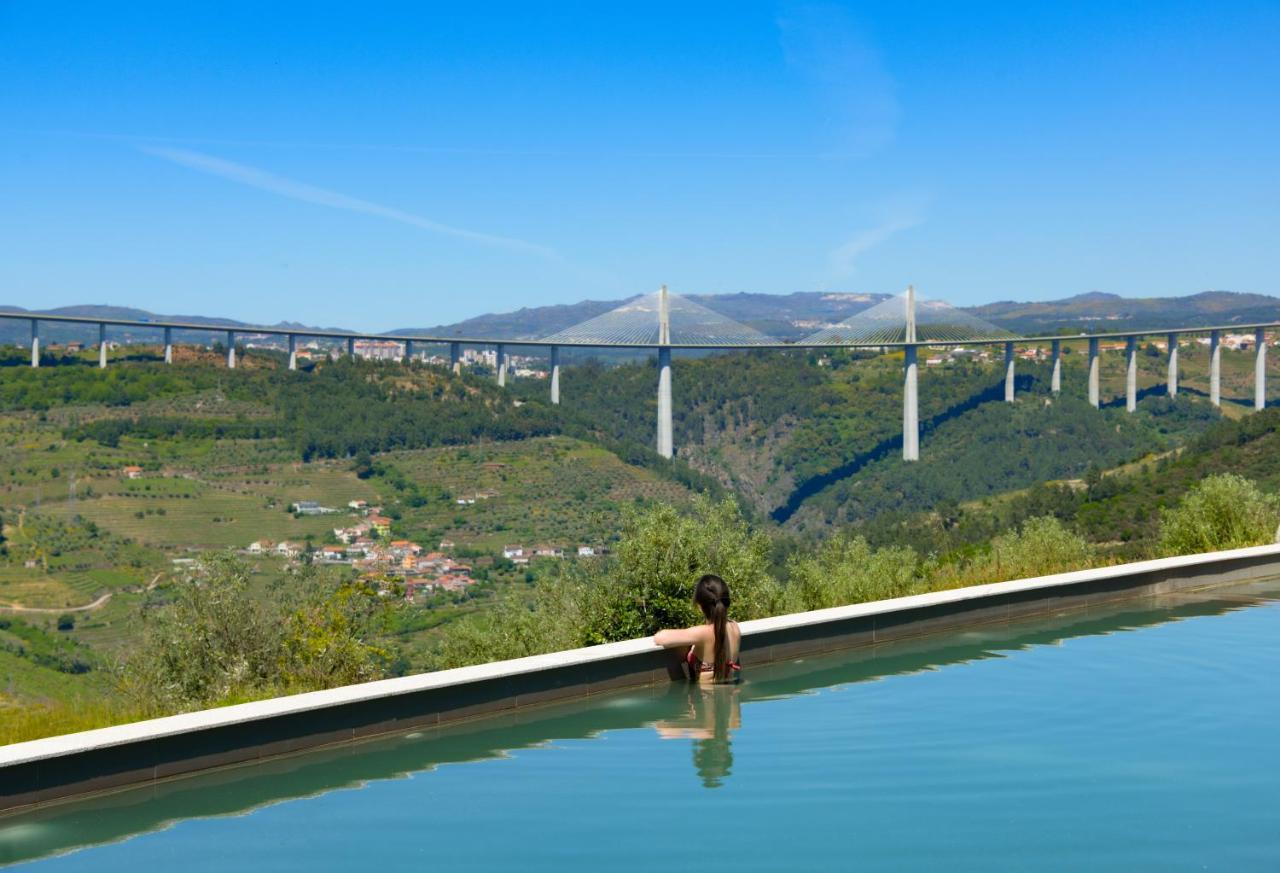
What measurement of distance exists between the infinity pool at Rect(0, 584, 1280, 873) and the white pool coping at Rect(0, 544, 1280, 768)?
16cm

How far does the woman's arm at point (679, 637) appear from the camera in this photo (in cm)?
549

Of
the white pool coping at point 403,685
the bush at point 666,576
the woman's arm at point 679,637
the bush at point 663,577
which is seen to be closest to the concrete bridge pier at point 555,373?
the bush at point 663,577

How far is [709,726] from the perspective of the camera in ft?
16.2

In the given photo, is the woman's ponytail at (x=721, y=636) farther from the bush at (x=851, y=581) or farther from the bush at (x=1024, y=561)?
the bush at (x=1024, y=561)

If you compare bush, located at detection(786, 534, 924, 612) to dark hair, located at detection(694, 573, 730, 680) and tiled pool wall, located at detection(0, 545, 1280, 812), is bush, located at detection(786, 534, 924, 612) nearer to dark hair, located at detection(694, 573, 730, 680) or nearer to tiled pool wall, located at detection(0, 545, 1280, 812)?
tiled pool wall, located at detection(0, 545, 1280, 812)

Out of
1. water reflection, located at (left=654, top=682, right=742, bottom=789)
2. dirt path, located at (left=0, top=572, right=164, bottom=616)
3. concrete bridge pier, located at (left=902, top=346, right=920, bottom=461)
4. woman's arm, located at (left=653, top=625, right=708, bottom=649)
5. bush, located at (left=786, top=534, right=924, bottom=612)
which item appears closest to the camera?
water reflection, located at (left=654, top=682, right=742, bottom=789)

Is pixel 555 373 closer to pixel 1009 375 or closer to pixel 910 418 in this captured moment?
pixel 910 418

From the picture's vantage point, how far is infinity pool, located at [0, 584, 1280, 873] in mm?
3572

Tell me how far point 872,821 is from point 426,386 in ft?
208

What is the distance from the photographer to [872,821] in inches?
149

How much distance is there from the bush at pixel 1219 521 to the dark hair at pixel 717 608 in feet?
18.0

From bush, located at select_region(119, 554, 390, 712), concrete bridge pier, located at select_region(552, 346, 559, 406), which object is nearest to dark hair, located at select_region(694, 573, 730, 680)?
bush, located at select_region(119, 554, 390, 712)

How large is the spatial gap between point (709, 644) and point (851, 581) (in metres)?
3.17

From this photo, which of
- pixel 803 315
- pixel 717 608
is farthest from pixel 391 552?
pixel 803 315
